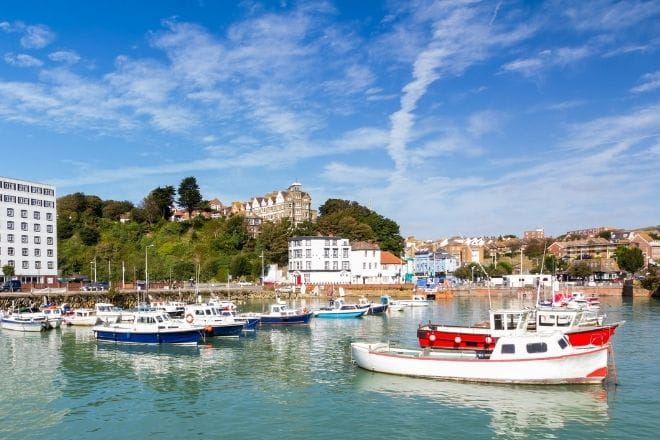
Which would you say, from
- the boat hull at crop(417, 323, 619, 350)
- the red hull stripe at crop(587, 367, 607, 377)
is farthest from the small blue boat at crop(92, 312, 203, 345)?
the red hull stripe at crop(587, 367, 607, 377)

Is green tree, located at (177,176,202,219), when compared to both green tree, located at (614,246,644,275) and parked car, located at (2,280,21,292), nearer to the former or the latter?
parked car, located at (2,280,21,292)

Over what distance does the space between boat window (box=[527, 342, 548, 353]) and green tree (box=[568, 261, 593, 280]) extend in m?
120

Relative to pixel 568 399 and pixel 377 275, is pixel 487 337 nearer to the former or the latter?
pixel 568 399

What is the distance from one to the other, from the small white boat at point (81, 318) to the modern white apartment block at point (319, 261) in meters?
63.5

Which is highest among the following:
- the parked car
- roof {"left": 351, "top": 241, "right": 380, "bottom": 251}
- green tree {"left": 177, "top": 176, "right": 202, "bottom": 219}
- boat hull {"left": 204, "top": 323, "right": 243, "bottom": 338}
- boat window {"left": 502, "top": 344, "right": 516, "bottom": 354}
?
green tree {"left": 177, "top": 176, "right": 202, "bottom": 219}

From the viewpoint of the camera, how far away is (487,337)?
34.8 meters

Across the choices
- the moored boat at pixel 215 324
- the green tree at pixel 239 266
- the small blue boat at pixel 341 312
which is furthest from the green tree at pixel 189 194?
the moored boat at pixel 215 324

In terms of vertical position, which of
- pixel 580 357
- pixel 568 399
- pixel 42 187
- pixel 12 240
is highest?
pixel 42 187

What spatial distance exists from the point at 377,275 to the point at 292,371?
92248 millimetres

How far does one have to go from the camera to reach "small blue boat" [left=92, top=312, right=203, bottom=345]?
42.6 m

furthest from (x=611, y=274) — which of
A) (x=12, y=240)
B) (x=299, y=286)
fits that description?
(x=12, y=240)

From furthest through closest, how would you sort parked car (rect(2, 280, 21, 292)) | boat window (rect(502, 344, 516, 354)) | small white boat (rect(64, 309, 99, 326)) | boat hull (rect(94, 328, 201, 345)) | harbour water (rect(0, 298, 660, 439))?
parked car (rect(2, 280, 21, 292))
small white boat (rect(64, 309, 99, 326))
boat hull (rect(94, 328, 201, 345))
boat window (rect(502, 344, 516, 354))
harbour water (rect(0, 298, 660, 439))

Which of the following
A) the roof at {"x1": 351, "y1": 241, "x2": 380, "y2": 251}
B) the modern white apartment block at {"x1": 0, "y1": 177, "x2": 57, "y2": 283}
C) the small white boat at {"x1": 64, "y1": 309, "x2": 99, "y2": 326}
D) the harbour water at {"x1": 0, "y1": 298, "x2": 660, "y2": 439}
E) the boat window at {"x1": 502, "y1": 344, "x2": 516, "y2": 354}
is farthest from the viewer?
the roof at {"x1": 351, "y1": 241, "x2": 380, "y2": 251}

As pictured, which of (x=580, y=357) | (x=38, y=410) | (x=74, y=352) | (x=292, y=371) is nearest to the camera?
(x=38, y=410)
